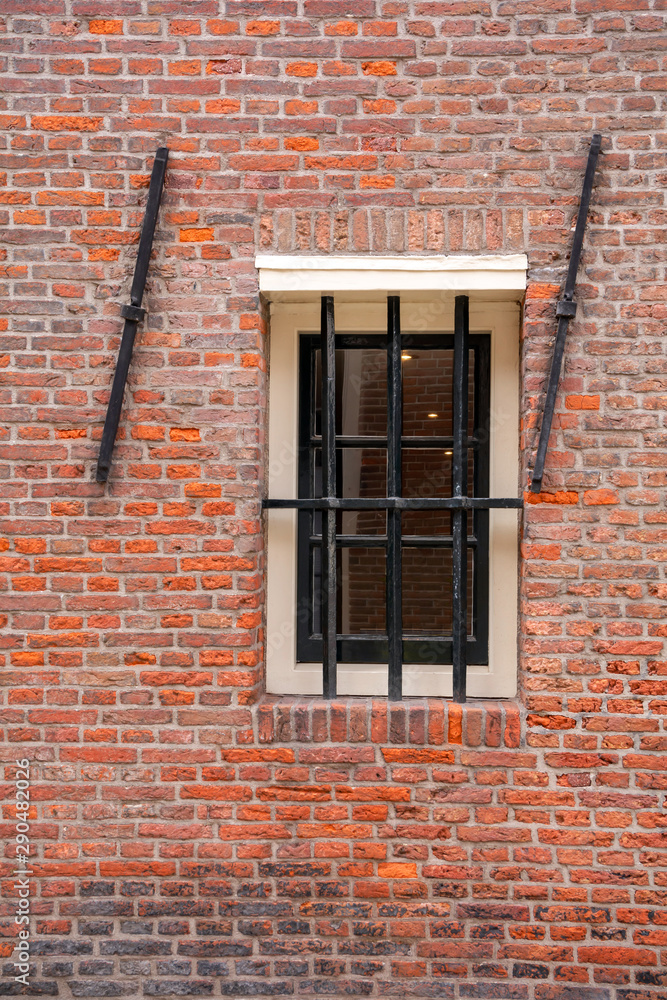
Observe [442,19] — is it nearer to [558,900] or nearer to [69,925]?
[558,900]

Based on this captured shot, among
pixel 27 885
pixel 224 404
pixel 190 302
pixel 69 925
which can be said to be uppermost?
pixel 190 302

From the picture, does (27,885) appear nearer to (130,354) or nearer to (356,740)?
(356,740)

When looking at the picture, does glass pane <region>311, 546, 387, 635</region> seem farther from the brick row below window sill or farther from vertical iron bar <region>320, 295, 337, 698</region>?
the brick row below window sill

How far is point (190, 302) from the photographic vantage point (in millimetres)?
2174

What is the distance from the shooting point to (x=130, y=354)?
6.98 feet

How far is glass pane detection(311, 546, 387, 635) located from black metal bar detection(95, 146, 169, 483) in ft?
2.80

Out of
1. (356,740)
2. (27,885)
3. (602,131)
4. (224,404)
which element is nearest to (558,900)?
(356,740)

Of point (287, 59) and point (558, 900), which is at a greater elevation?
point (287, 59)

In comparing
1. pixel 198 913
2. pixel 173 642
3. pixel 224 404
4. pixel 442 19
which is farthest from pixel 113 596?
pixel 442 19

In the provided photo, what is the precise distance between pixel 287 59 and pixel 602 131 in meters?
1.10

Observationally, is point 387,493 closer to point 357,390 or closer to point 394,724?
point 357,390

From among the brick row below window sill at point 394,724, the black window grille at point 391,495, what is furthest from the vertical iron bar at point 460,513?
the brick row below window sill at point 394,724

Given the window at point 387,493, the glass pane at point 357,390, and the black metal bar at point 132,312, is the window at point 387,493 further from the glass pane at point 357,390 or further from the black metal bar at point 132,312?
the black metal bar at point 132,312

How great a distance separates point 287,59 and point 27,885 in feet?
9.78
